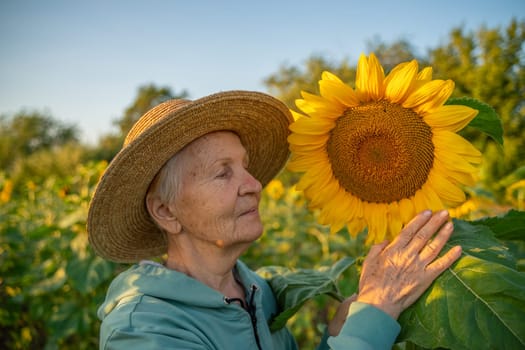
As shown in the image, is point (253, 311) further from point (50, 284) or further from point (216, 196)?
point (50, 284)

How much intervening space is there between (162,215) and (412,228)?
986mm

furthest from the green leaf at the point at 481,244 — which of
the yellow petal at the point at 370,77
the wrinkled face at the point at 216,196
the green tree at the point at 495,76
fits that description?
the green tree at the point at 495,76

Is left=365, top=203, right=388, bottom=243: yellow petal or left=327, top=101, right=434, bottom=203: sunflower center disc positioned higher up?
left=327, top=101, right=434, bottom=203: sunflower center disc

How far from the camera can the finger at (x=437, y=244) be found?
132 cm

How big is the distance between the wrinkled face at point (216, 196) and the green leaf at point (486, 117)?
78 cm

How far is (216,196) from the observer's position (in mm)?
1685

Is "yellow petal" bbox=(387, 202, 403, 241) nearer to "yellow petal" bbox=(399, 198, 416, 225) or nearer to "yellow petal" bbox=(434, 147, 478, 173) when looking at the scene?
"yellow petal" bbox=(399, 198, 416, 225)

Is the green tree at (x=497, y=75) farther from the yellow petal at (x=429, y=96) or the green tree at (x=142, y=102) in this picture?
the green tree at (x=142, y=102)

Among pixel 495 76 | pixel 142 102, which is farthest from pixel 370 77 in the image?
pixel 142 102

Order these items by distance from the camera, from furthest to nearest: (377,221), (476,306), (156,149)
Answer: (156,149) < (377,221) < (476,306)

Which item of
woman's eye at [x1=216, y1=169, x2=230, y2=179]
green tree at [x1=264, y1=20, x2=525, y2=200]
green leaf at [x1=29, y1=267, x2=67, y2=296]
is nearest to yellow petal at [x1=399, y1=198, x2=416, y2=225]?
woman's eye at [x1=216, y1=169, x2=230, y2=179]

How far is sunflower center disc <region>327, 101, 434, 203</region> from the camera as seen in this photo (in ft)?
4.53

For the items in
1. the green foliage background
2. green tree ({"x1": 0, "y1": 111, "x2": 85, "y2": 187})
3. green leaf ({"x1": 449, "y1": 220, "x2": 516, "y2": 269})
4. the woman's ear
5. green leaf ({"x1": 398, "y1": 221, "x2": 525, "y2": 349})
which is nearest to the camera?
green leaf ({"x1": 398, "y1": 221, "x2": 525, "y2": 349})

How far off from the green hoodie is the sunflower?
0.32 metres
